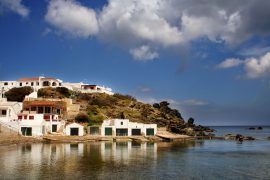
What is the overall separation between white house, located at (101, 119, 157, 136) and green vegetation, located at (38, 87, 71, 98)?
24.9m

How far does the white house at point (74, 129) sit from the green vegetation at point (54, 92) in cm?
2365

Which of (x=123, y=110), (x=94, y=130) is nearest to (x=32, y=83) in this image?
(x=123, y=110)

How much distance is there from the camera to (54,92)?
103688 mm

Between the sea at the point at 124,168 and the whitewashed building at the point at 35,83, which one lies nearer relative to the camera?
the sea at the point at 124,168

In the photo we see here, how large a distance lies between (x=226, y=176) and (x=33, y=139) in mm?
45853

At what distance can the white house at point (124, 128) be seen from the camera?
272 feet

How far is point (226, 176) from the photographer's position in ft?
115

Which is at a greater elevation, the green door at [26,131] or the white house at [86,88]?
the white house at [86,88]


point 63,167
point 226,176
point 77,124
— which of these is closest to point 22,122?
point 77,124

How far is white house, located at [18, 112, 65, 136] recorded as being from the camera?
74.8 meters

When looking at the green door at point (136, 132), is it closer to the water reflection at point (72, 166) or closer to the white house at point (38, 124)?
the white house at point (38, 124)

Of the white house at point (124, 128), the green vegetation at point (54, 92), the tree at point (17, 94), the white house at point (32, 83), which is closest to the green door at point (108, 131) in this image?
the white house at point (124, 128)

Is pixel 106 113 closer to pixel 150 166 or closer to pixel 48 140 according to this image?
pixel 48 140

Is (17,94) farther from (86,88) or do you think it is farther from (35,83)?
(86,88)
